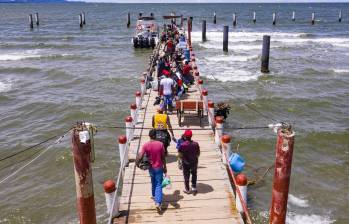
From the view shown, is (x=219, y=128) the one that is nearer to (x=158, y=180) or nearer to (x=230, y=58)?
(x=158, y=180)

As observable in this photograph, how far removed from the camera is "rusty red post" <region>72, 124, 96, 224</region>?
25.6ft

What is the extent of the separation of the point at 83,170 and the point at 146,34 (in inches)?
1511

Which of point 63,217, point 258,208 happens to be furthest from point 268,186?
point 63,217

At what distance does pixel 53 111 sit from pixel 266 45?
18.6 m

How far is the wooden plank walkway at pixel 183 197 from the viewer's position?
875 centimetres

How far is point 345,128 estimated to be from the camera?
19.7m

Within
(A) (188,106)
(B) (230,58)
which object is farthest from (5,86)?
(B) (230,58)

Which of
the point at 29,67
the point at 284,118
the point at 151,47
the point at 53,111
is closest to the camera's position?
the point at 284,118

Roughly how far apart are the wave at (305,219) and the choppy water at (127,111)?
0.03 metres

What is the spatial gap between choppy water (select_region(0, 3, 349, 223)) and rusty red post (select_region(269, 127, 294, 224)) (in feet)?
12.8

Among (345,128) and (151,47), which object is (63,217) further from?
(151,47)

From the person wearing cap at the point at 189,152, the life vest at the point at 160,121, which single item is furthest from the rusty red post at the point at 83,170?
the life vest at the point at 160,121

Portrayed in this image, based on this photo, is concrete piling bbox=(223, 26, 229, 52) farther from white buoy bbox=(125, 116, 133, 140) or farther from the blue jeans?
the blue jeans

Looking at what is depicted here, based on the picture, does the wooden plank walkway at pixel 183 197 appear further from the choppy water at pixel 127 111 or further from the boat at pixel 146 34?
the boat at pixel 146 34
